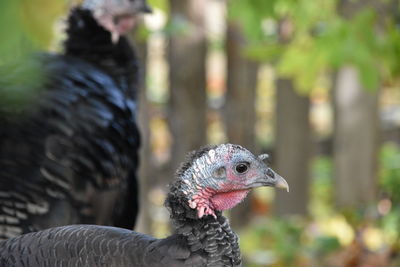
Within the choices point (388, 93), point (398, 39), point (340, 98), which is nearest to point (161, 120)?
point (388, 93)

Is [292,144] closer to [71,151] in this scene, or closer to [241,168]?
[71,151]

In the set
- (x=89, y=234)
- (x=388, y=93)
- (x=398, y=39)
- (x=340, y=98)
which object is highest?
(x=388, y=93)

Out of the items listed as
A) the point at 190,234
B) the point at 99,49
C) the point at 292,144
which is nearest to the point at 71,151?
the point at 99,49

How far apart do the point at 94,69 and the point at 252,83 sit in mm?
4181

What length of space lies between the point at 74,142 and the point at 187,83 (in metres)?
3.27

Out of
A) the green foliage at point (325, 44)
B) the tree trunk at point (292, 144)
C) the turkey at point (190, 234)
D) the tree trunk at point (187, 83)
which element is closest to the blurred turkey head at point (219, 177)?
the turkey at point (190, 234)

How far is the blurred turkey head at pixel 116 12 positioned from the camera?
4992 mm

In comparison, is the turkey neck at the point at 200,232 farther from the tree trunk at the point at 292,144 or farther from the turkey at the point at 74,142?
the tree trunk at the point at 292,144

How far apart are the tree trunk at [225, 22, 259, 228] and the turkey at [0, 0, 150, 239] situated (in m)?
3.41

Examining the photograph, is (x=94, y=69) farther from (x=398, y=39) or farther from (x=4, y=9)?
(x=4, y=9)

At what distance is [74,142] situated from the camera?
13.7 ft

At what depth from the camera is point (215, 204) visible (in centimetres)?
295

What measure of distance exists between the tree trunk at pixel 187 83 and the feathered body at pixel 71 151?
2.56 m

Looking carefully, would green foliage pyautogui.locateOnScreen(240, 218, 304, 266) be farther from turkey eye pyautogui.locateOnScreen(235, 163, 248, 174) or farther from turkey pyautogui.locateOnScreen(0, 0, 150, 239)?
turkey eye pyautogui.locateOnScreen(235, 163, 248, 174)
